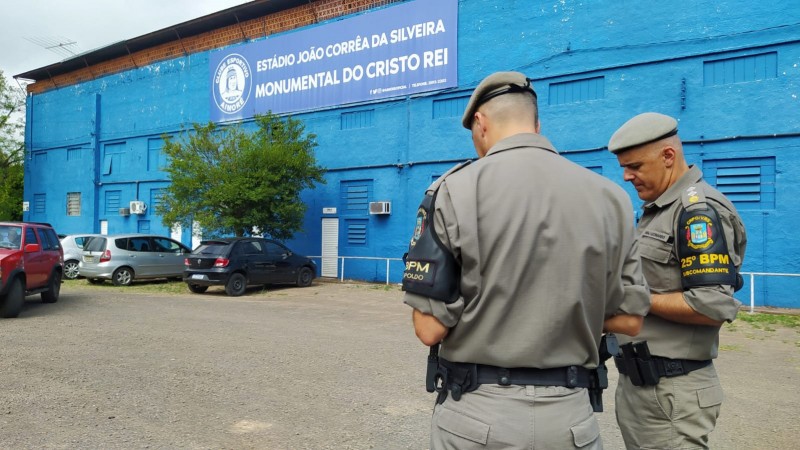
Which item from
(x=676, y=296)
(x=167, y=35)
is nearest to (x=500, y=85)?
(x=676, y=296)

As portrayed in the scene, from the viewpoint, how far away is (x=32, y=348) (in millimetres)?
7465

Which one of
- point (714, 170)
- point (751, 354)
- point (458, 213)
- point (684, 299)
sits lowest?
point (751, 354)

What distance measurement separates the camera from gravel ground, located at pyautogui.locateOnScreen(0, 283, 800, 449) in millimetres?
4441

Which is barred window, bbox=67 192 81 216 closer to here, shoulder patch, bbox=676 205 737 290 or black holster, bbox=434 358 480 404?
black holster, bbox=434 358 480 404

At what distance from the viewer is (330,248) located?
68.0 feet

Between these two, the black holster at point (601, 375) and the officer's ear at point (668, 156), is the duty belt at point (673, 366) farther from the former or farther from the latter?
the officer's ear at point (668, 156)

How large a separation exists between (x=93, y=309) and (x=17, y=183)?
31.4 meters

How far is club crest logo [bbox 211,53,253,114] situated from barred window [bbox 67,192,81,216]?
36.1ft

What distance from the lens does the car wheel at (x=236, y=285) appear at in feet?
50.1

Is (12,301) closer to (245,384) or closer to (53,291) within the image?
(53,291)

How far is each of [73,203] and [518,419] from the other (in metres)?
33.6

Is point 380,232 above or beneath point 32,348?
above

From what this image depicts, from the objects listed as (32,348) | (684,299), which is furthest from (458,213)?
(32,348)

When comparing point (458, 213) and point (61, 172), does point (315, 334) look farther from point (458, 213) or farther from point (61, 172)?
point (61, 172)
